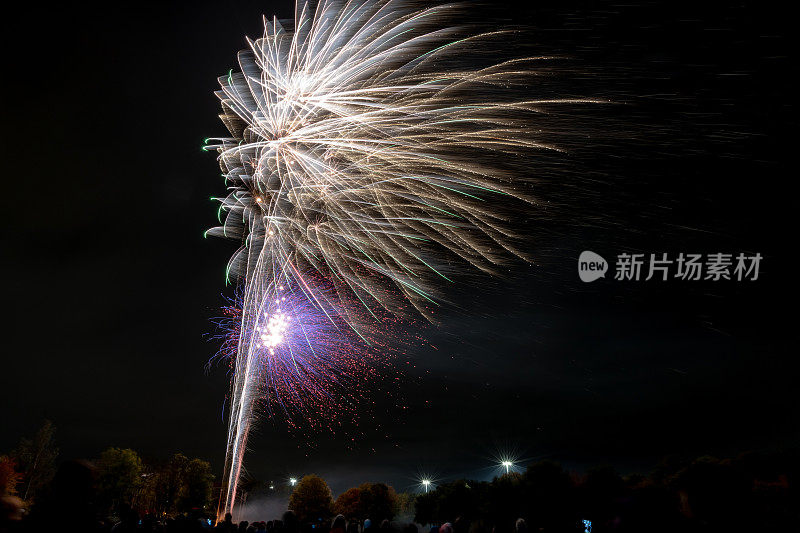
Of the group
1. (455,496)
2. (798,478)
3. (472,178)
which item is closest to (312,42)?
(472,178)

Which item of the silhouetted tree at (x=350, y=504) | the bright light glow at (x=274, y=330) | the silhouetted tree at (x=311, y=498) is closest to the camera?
the bright light glow at (x=274, y=330)

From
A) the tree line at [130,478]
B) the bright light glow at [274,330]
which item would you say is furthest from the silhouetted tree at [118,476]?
the bright light glow at [274,330]

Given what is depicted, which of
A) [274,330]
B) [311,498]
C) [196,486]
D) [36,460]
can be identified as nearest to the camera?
[274,330]

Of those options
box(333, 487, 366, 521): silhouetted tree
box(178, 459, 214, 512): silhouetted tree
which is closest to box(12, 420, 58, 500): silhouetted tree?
box(178, 459, 214, 512): silhouetted tree

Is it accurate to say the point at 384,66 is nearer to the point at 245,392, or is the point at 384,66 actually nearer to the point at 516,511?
the point at 245,392

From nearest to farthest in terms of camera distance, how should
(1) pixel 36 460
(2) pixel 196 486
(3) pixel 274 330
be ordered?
(3) pixel 274 330, (1) pixel 36 460, (2) pixel 196 486

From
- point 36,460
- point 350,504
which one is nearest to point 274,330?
point 36,460

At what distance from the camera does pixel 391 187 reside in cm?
1459

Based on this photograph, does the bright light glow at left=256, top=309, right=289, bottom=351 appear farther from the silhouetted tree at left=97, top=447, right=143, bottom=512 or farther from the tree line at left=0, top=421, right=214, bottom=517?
the silhouetted tree at left=97, top=447, right=143, bottom=512

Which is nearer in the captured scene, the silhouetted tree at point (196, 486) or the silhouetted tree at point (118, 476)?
the silhouetted tree at point (118, 476)

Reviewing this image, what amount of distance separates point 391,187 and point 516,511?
38332 mm

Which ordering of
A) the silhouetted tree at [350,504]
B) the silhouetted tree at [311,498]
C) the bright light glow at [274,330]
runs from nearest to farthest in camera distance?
1. the bright light glow at [274,330]
2. the silhouetted tree at [311,498]
3. the silhouetted tree at [350,504]

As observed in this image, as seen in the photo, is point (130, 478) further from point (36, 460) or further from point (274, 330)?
point (274, 330)

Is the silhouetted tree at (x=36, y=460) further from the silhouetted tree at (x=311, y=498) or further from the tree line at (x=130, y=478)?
the silhouetted tree at (x=311, y=498)
